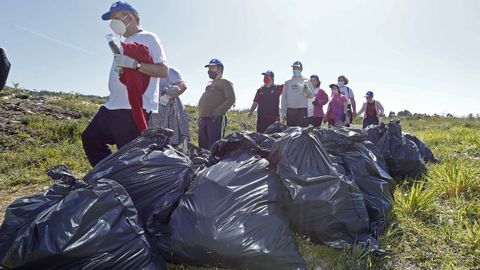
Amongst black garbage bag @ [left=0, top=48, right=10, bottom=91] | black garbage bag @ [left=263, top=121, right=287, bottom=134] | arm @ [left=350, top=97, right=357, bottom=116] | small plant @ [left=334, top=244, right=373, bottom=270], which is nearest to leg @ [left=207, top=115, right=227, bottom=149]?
black garbage bag @ [left=263, top=121, right=287, bottom=134]

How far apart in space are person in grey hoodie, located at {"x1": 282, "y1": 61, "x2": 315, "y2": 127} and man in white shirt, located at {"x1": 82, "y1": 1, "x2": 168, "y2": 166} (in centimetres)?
332

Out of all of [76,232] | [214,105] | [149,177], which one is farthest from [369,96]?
[76,232]

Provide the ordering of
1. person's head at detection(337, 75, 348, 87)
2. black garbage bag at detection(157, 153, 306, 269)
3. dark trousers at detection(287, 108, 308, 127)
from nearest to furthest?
black garbage bag at detection(157, 153, 306, 269) → dark trousers at detection(287, 108, 308, 127) → person's head at detection(337, 75, 348, 87)

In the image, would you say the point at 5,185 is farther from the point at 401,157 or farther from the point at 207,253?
the point at 401,157

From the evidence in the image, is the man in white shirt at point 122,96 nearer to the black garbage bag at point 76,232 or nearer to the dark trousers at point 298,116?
the black garbage bag at point 76,232

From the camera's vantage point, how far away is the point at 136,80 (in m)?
2.23

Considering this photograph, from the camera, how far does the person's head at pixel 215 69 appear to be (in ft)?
14.1

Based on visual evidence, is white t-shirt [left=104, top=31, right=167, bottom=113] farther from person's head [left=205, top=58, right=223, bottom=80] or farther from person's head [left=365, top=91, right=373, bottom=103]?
person's head [left=365, top=91, right=373, bottom=103]

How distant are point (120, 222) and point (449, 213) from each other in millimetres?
2261

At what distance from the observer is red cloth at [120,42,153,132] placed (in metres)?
2.18

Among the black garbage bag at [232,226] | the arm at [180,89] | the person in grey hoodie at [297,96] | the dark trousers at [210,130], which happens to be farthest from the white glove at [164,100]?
the person in grey hoodie at [297,96]

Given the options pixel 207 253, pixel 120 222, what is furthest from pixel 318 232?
pixel 120 222

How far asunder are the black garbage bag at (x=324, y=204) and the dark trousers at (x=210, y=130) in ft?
7.30

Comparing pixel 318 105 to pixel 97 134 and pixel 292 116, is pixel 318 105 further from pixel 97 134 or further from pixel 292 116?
pixel 97 134
